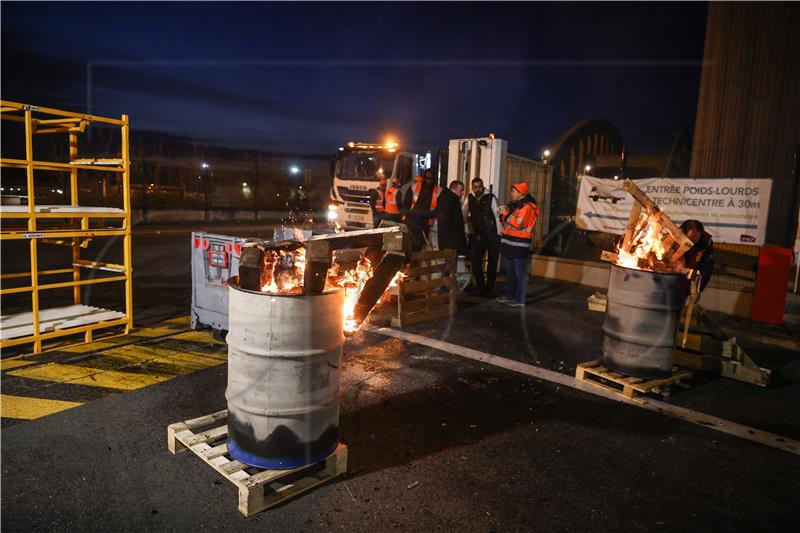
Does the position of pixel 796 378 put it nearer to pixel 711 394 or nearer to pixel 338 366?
pixel 711 394

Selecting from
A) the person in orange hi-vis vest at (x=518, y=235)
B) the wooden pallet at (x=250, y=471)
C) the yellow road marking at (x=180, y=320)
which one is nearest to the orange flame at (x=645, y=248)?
the person in orange hi-vis vest at (x=518, y=235)

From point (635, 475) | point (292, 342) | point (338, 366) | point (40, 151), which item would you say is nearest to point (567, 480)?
point (635, 475)

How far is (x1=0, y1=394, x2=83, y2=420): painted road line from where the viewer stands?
13.5 ft

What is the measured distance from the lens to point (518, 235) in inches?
328

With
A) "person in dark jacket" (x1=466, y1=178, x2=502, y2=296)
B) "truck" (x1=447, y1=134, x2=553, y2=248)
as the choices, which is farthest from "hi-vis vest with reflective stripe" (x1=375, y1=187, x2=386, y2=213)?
"person in dark jacket" (x1=466, y1=178, x2=502, y2=296)

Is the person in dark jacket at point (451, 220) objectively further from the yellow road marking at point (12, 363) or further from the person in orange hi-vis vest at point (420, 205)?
the yellow road marking at point (12, 363)

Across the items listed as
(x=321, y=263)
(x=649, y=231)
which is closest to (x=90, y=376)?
(x=321, y=263)

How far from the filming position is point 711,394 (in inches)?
203

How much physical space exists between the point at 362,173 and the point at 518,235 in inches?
280

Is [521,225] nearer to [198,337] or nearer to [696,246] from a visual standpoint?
[696,246]

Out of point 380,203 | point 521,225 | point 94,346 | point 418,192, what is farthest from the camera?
point 380,203

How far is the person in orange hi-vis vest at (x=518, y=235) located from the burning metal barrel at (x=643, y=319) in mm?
3169

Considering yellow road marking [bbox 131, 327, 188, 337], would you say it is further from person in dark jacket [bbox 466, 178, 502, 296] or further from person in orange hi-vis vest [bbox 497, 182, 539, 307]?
person in dark jacket [bbox 466, 178, 502, 296]

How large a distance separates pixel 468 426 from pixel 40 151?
30229 millimetres
